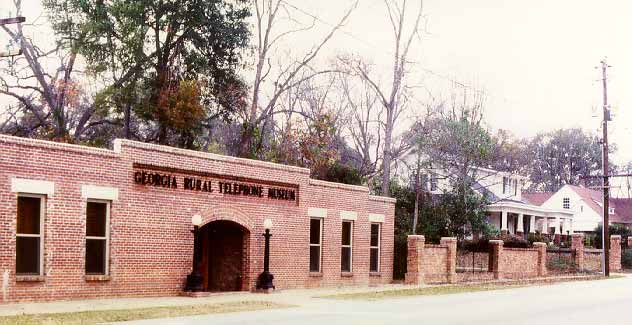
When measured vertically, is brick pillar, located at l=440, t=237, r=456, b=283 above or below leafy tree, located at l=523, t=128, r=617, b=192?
below

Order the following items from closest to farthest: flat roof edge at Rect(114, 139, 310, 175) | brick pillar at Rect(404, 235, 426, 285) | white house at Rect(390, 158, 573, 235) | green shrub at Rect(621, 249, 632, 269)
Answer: flat roof edge at Rect(114, 139, 310, 175) → brick pillar at Rect(404, 235, 426, 285) → green shrub at Rect(621, 249, 632, 269) → white house at Rect(390, 158, 573, 235)

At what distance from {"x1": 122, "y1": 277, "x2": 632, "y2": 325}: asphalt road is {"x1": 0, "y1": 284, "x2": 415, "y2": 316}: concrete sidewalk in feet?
4.29

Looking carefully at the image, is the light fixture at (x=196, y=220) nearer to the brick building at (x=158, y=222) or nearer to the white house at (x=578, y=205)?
the brick building at (x=158, y=222)

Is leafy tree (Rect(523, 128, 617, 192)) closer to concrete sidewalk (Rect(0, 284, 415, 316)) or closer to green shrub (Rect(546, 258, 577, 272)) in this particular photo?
green shrub (Rect(546, 258, 577, 272))

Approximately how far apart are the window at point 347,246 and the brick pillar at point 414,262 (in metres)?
3.55

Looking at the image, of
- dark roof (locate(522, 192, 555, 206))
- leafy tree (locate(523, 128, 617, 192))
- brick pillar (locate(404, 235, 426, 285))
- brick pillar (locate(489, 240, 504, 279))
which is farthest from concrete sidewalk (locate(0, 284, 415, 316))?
leafy tree (locate(523, 128, 617, 192))

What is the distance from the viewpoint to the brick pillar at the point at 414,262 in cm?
3356

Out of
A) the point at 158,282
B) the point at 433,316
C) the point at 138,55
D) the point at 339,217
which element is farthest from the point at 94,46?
the point at 433,316

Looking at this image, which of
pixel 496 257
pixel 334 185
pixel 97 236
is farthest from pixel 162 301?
pixel 496 257

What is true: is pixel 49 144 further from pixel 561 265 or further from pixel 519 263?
pixel 561 265

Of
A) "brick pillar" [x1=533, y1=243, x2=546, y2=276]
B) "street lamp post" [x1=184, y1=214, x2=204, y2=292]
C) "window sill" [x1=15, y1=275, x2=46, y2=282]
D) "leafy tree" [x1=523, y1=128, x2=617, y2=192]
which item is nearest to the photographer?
"window sill" [x1=15, y1=275, x2=46, y2=282]

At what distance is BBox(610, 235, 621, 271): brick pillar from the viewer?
51938 mm

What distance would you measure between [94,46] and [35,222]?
53.6 feet

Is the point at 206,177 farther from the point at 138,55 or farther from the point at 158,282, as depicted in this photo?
the point at 138,55
